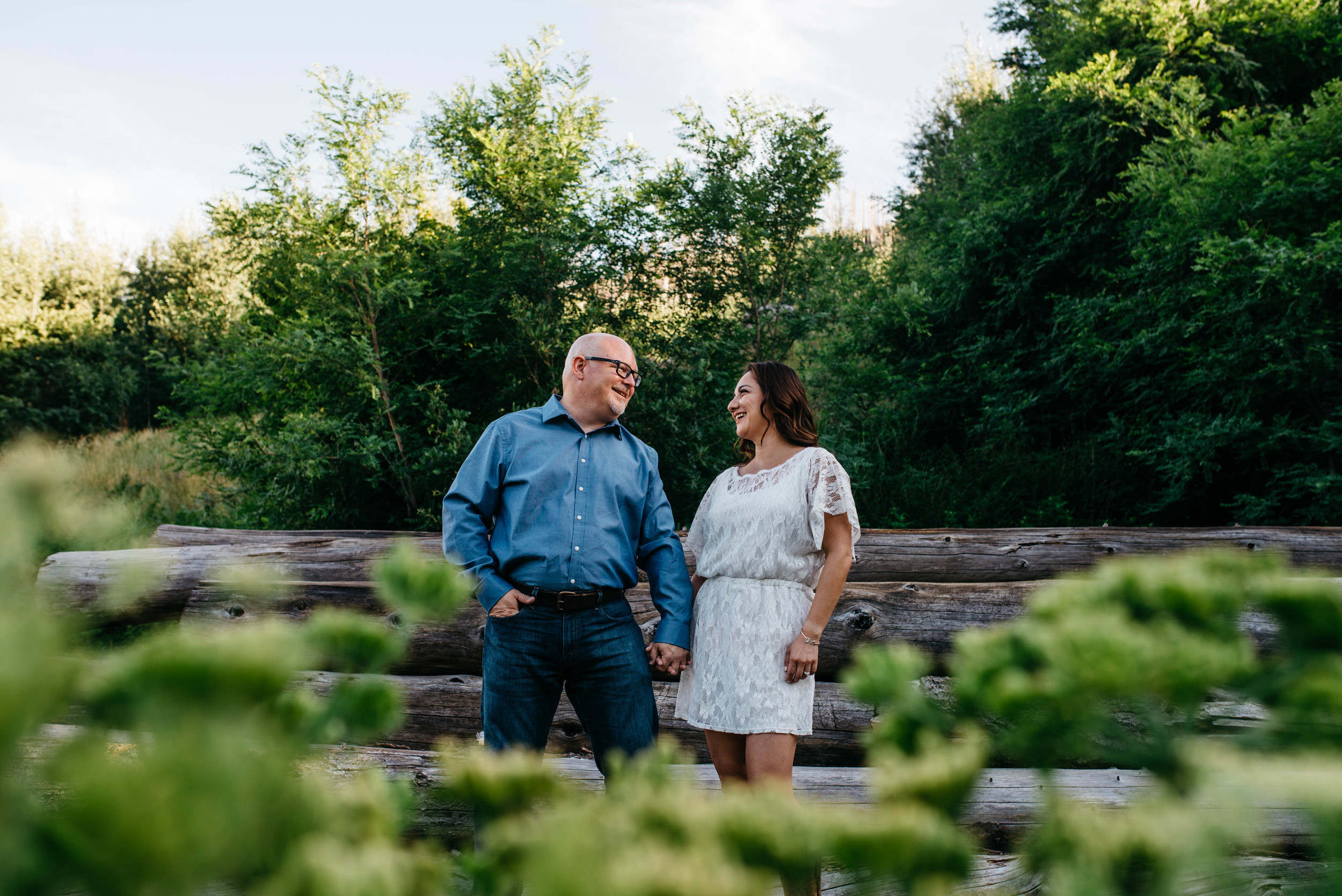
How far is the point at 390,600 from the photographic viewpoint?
1.17 ft

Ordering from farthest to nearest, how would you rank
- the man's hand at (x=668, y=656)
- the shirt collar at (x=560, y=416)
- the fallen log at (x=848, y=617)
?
the fallen log at (x=848, y=617)
the shirt collar at (x=560, y=416)
the man's hand at (x=668, y=656)

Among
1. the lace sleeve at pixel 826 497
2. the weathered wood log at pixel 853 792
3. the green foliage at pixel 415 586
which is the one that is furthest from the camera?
the lace sleeve at pixel 826 497

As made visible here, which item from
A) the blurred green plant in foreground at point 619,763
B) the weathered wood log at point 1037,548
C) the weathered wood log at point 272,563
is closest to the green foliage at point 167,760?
the blurred green plant in foreground at point 619,763

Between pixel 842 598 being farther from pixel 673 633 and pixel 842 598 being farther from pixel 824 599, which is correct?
pixel 673 633

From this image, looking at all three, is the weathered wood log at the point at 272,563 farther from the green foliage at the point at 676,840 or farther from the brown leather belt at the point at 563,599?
the green foliage at the point at 676,840

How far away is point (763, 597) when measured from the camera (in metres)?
2.82

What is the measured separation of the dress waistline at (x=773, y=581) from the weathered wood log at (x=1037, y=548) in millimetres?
1915

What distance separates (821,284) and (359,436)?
463cm

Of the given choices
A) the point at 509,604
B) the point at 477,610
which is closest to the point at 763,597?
the point at 509,604

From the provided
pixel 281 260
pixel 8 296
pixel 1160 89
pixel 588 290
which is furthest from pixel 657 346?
pixel 8 296

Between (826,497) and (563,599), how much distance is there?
3.27 ft

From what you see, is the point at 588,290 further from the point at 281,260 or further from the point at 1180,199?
the point at 1180,199

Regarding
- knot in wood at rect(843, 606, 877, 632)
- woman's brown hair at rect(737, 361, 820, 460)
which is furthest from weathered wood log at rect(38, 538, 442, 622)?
knot in wood at rect(843, 606, 877, 632)

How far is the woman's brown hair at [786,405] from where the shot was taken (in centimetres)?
311
